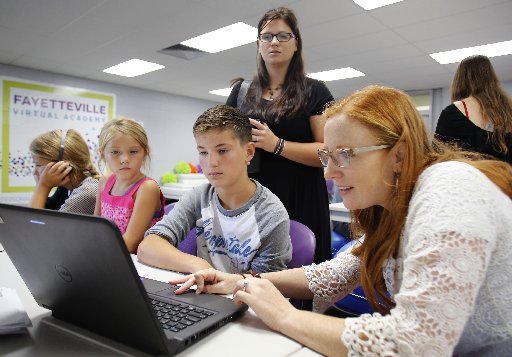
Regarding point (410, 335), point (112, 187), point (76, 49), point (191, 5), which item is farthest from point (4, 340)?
point (76, 49)

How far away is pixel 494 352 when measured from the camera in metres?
0.63

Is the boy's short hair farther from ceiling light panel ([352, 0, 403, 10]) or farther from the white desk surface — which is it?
ceiling light panel ([352, 0, 403, 10])

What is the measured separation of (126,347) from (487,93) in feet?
7.24

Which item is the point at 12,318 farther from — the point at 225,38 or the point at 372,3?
the point at 225,38

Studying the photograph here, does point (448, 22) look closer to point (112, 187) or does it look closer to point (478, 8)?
point (478, 8)

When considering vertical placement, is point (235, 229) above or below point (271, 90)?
below

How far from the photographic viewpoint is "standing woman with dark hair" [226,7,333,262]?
156 centimetres

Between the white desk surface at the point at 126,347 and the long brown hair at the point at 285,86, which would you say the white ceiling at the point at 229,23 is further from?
the white desk surface at the point at 126,347

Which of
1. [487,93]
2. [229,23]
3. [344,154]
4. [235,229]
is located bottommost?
[235,229]

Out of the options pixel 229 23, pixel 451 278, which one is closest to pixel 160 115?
pixel 229 23

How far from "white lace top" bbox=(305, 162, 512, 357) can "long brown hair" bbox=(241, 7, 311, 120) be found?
94cm

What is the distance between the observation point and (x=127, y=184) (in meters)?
1.83

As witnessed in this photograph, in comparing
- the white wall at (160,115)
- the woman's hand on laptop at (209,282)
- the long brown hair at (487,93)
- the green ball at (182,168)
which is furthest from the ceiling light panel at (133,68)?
the woman's hand on laptop at (209,282)

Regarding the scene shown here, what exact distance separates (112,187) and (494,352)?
1697 millimetres
